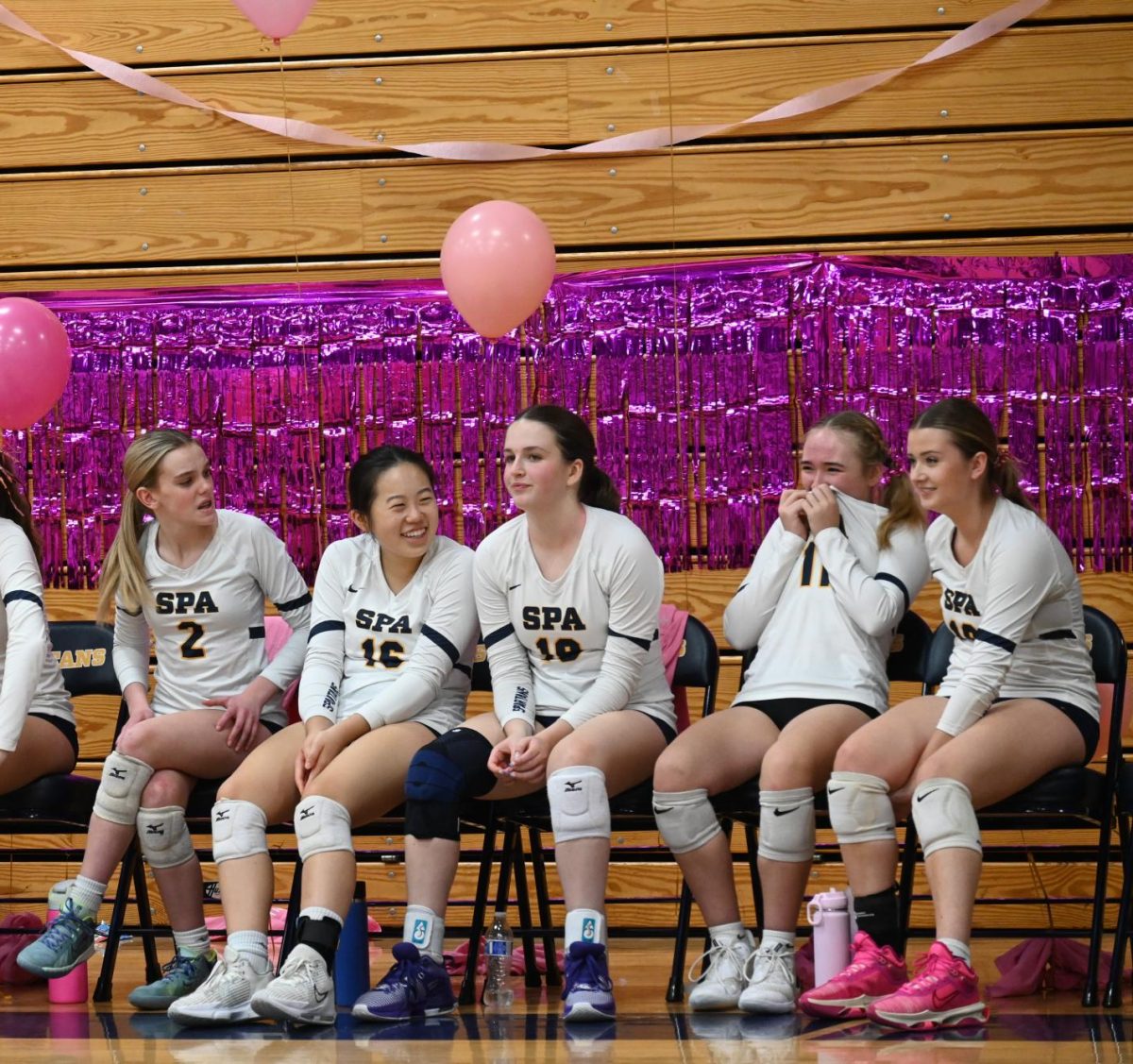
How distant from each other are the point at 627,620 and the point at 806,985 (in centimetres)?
90

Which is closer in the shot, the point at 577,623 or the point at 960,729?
the point at 960,729

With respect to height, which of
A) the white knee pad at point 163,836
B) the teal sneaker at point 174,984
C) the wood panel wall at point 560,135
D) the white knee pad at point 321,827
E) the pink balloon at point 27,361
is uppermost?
the wood panel wall at point 560,135

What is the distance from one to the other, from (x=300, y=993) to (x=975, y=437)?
1.81m

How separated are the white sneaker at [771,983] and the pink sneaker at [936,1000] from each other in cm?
25

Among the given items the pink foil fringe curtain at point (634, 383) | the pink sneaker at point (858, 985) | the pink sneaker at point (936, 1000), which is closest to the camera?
the pink sneaker at point (936, 1000)

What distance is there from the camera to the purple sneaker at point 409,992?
3121 mm

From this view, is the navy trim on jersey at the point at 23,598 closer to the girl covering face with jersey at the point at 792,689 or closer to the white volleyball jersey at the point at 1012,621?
the girl covering face with jersey at the point at 792,689

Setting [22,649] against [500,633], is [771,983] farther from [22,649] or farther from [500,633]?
[22,649]

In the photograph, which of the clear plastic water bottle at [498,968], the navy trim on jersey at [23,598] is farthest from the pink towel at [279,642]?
the clear plastic water bottle at [498,968]

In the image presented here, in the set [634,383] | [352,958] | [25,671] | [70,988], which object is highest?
[634,383]

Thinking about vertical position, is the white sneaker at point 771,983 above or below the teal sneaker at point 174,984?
above

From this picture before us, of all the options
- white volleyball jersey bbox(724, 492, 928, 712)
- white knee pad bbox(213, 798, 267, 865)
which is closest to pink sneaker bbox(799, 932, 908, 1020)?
white volleyball jersey bbox(724, 492, 928, 712)

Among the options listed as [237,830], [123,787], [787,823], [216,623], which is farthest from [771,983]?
[216,623]

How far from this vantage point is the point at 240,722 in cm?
373
